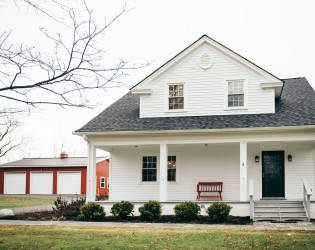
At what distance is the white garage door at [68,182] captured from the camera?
3669 centimetres

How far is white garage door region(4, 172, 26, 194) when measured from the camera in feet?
124

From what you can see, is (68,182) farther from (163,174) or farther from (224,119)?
(224,119)

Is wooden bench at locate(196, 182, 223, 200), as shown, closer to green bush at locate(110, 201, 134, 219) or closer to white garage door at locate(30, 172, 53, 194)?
green bush at locate(110, 201, 134, 219)

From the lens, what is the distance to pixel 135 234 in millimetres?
11305

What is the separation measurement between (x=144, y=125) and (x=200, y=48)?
4.40 meters

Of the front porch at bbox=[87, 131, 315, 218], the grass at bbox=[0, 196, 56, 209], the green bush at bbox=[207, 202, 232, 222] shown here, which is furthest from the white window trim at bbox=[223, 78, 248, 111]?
the grass at bbox=[0, 196, 56, 209]

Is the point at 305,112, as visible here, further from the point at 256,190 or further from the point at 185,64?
the point at 185,64

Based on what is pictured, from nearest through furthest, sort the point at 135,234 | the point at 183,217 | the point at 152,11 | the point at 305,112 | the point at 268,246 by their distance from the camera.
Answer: the point at 152,11, the point at 268,246, the point at 135,234, the point at 183,217, the point at 305,112

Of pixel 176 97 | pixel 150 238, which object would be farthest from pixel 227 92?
pixel 150 238

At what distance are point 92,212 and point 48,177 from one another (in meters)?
23.6

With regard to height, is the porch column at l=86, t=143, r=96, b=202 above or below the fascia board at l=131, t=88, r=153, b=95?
below

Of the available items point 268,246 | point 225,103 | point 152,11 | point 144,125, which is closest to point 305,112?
point 225,103

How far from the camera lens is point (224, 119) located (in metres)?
16.6

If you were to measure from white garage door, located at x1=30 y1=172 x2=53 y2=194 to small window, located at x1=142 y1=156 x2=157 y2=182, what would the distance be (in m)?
20.9
